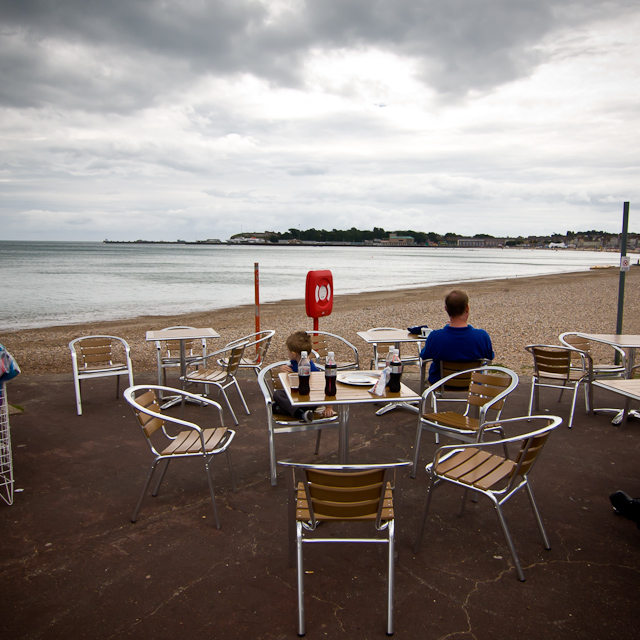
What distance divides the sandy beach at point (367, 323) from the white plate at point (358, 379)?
4.76 metres

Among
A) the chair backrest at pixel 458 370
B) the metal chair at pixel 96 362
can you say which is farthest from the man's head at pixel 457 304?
the metal chair at pixel 96 362

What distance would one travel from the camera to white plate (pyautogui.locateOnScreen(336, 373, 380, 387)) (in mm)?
3531

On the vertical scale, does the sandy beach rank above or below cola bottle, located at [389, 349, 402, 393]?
below

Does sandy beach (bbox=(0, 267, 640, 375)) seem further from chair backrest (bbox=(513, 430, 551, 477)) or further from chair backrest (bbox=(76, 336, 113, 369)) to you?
chair backrest (bbox=(513, 430, 551, 477))

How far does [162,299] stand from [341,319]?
1255 cm

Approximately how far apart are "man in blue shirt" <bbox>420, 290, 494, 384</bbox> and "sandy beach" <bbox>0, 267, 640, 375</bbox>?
12.9 feet

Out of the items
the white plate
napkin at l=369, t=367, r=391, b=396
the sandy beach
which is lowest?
the sandy beach

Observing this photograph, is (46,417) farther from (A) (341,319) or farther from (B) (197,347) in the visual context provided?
(A) (341,319)

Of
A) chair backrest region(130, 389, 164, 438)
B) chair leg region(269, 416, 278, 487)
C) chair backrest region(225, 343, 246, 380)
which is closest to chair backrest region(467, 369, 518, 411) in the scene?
chair leg region(269, 416, 278, 487)

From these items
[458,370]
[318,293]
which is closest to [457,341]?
[458,370]

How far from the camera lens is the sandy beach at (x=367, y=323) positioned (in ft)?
30.9

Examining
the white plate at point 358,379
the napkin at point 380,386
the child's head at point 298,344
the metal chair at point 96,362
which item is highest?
the child's head at point 298,344

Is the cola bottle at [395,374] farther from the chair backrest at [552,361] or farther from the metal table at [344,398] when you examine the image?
the chair backrest at [552,361]

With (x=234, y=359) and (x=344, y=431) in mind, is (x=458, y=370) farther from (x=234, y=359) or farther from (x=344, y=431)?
(x=234, y=359)
